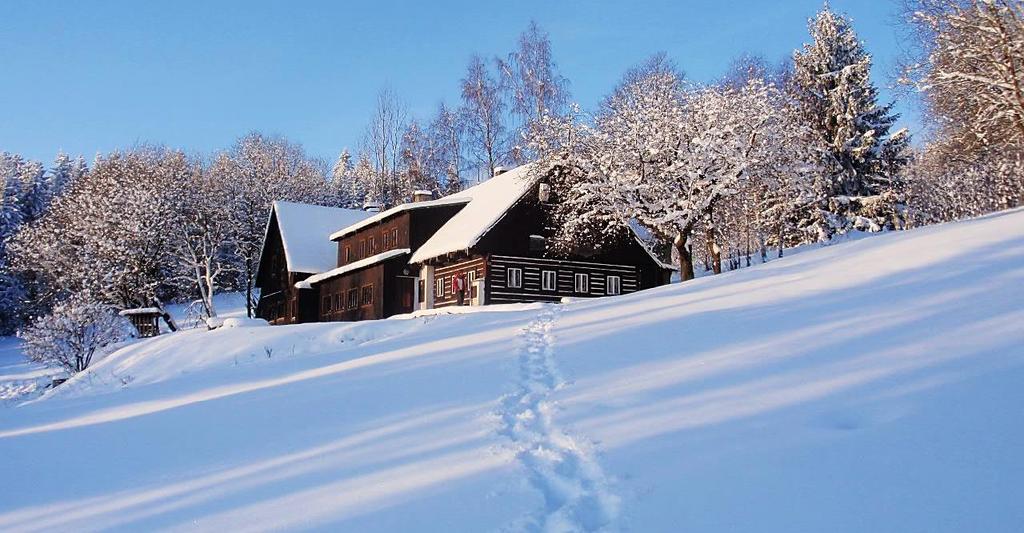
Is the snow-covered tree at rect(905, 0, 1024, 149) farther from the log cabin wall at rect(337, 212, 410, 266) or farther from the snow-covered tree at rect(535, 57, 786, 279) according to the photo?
the log cabin wall at rect(337, 212, 410, 266)

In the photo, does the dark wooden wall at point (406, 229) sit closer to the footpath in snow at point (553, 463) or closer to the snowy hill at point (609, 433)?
the snowy hill at point (609, 433)

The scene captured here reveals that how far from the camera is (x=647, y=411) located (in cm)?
689

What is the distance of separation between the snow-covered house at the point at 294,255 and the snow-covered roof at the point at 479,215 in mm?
11667

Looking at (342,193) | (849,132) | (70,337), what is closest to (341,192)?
(342,193)

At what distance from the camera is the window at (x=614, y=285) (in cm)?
3397

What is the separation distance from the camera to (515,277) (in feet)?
105

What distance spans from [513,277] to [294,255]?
1764 cm

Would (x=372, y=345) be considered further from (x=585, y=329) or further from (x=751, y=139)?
(x=751, y=139)

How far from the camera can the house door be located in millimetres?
36312

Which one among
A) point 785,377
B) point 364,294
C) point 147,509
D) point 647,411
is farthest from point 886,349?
point 364,294

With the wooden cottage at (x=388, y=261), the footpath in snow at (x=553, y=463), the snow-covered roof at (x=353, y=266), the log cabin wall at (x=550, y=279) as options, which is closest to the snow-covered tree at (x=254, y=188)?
the snow-covered roof at (x=353, y=266)

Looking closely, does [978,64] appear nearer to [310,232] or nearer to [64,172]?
[310,232]

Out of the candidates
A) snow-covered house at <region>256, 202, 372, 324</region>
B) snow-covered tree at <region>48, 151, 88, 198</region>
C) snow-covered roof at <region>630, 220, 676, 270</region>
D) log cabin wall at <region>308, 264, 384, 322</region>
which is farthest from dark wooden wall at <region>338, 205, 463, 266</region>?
snow-covered tree at <region>48, 151, 88, 198</region>

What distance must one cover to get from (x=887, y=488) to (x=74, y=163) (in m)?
76.9
